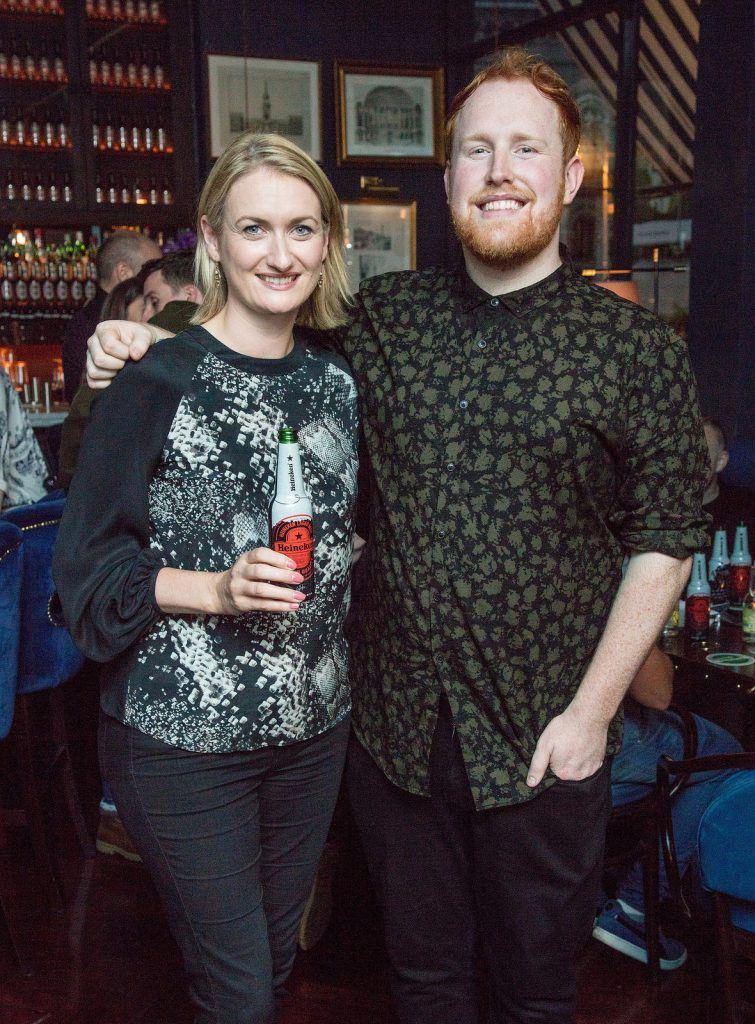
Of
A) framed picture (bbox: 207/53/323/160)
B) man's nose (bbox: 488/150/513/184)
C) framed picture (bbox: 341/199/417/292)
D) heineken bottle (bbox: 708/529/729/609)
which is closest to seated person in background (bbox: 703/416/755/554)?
heineken bottle (bbox: 708/529/729/609)

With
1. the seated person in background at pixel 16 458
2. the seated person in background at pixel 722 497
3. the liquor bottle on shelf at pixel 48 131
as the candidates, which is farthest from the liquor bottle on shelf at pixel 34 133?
the seated person in background at pixel 722 497

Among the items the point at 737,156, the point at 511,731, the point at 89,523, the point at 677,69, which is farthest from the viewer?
the point at 677,69

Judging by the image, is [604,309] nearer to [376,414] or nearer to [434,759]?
A: [376,414]

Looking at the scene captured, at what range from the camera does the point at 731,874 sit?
196cm

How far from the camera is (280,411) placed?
1495mm

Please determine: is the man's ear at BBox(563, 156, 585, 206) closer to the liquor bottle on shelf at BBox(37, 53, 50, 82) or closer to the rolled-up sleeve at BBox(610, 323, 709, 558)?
the rolled-up sleeve at BBox(610, 323, 709, 558)

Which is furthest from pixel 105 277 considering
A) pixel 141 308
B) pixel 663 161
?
pixel 663 161

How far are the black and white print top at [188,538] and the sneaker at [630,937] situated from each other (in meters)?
1.40

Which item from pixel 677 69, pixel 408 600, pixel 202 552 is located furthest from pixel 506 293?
pixel 677 69

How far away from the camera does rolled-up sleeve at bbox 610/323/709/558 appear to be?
145 centimetres

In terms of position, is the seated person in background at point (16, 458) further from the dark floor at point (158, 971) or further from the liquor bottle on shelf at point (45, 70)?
the liquor bottle on shelf at point (45, 70)

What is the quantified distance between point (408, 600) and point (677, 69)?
461 cm

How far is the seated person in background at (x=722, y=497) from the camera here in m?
3.61

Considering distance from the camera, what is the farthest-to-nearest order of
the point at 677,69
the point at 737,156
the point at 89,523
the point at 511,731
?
the point at 677,69
the point at 737,156
the point at 511,731
the point at 89,523
